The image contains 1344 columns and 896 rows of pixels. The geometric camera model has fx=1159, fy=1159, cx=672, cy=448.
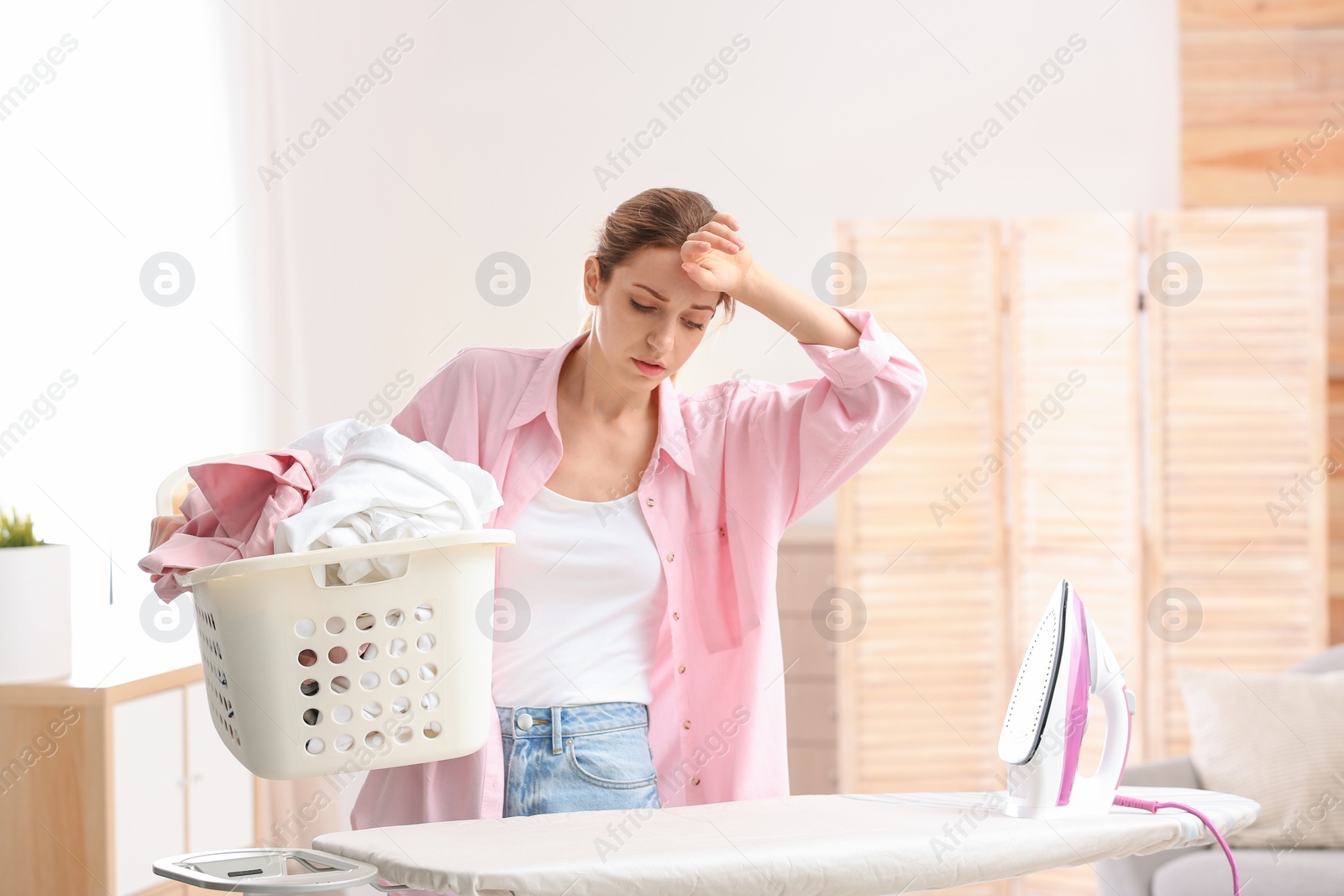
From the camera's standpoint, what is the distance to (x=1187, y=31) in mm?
3764

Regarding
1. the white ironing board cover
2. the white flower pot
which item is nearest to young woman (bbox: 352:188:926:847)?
the white ironing board cover

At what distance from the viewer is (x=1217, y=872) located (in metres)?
2.49

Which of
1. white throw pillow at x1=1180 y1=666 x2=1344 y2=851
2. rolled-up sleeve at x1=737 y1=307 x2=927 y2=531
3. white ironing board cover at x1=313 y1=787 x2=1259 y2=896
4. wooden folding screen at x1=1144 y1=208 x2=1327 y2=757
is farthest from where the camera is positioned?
wooden folding screen at x1=1144 y1=208 x2=1327 y2=757

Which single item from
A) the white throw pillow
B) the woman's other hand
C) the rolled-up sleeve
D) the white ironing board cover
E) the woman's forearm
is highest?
the woman's other hand

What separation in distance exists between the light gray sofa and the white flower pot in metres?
2.22

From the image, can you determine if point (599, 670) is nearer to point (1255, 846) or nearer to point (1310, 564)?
point (1255, 846)

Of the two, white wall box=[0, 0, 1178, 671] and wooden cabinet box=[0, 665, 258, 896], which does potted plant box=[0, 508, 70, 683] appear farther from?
white wall box=[0, 0, 1178, 671]

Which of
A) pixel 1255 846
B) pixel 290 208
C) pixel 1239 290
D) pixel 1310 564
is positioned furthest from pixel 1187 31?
pixel 290 208

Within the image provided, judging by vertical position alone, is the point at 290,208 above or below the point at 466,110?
below

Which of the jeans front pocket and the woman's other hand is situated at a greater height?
the woman's other hand

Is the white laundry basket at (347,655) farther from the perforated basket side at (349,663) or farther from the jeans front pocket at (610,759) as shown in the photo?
the jeans front pocket at (610,759)

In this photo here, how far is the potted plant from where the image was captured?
7.32ft

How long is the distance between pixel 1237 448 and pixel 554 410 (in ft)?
8.10

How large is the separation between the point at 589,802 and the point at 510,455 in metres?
0.45
